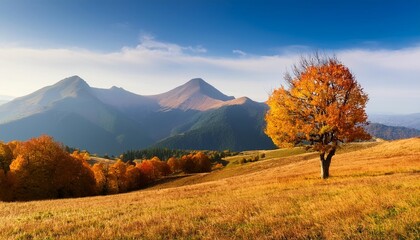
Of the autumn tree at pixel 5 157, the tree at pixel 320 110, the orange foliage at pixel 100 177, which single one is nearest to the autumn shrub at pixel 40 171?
the autumn tree at pixel 5 157

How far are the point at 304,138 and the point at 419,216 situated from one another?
71.3 feet

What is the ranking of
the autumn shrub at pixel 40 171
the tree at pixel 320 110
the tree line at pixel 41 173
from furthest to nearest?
the tree line at pixel 41 173, the autumn shrub at pixel 40 171, the tree at pixel 320 110

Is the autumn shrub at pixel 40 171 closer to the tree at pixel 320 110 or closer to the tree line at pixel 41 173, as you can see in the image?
the tree line at pixel 41 173

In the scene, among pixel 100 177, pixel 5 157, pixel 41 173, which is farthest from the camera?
pixel 100 177

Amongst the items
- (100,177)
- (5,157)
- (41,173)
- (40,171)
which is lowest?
(100,177)

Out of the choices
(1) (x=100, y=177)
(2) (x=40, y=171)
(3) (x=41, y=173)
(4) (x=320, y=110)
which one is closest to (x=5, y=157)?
(2) (x=40, y=171)

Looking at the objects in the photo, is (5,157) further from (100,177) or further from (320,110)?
(320,110)

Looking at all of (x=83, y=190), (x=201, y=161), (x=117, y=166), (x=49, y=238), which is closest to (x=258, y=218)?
(x=49, y=238)

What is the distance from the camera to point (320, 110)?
31766 millimetres

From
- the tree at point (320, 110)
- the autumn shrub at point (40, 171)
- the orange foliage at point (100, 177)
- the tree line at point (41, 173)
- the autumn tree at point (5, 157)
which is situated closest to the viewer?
the tree at point (320, 110)

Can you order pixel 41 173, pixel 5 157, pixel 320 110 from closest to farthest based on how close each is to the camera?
pixel 320 110
pixel 41 173
pixel 5 157

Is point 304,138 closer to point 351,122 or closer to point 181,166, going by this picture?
point 351,122

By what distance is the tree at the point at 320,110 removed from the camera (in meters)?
30.6

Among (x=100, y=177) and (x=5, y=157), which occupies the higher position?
(x=5, y=157)
